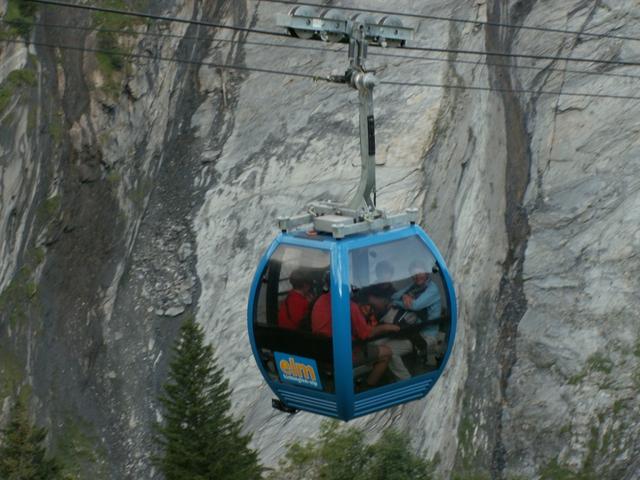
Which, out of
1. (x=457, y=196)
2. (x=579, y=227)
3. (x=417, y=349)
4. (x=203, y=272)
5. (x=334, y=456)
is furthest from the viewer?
(x=579, y=227)

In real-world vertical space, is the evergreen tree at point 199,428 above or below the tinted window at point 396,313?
below

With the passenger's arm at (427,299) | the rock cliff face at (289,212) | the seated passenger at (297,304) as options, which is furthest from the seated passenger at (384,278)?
the rock cliff face at (289,212)

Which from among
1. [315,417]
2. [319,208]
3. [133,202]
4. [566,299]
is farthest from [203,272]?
[319,208]

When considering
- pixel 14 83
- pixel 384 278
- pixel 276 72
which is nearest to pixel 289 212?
pixel 276 72

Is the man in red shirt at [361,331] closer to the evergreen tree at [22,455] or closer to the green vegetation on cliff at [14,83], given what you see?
the evergreen tree at [22,455]

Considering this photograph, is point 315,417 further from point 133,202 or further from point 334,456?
point 133,202

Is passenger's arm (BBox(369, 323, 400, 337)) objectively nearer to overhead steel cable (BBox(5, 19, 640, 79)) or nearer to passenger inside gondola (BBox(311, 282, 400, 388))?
passenger inside gondola (BBox(311, 282, 400, 388))

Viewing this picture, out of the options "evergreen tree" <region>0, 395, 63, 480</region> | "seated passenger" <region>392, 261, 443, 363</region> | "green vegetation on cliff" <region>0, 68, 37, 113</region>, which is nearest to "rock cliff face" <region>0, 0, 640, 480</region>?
"green vegetation on cliff" <region>0, 68, 37, 113</region>

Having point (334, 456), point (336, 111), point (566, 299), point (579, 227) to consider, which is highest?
point (336, 111)
